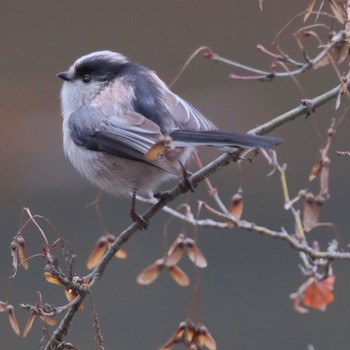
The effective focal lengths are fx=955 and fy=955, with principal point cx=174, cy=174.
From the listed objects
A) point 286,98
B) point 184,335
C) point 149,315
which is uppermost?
point 184,335

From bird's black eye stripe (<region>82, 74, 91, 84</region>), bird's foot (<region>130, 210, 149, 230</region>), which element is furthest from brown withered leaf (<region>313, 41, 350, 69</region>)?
bird's black eye stripe (<region>82, 74, 91, 84</region>)

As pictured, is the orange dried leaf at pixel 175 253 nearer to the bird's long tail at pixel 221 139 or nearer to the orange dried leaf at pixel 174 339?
the orange dried leaf at pixel 174 339

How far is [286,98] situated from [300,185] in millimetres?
508

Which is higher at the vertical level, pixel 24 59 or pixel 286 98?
pixel 24 59

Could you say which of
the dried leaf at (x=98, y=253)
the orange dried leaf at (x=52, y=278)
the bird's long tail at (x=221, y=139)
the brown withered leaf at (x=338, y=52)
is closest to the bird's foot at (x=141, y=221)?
the dried leaf at (x=98, y=253)

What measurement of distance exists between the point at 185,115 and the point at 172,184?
206 cm

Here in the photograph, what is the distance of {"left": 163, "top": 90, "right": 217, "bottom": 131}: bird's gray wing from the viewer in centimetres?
303

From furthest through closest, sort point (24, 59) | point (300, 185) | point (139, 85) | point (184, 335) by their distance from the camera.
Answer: point (24, 59), point (300, 185), point (139, 85), point (184, 335)

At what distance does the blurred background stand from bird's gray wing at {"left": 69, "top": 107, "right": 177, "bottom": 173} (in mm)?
1590

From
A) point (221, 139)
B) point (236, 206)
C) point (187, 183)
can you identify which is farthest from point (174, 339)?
point (221, 139)

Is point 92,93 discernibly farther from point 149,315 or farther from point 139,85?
point 149,315

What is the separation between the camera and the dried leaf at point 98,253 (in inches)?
104

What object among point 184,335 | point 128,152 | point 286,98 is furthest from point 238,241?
point 184,335

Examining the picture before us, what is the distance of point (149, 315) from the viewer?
5000 millimetres
